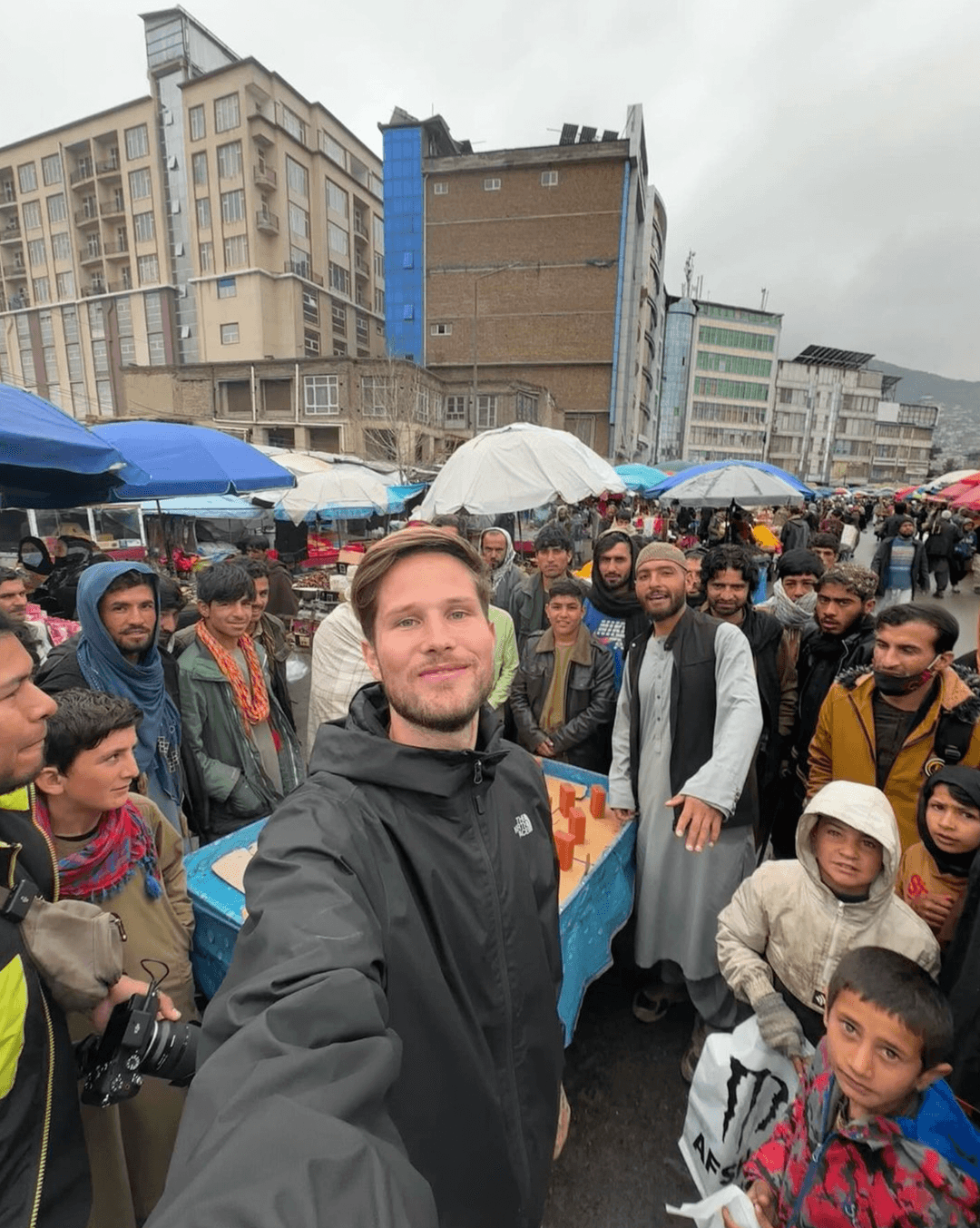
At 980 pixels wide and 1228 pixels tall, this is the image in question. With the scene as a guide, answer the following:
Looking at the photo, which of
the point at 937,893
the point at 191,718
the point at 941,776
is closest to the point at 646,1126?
the point at 937,893

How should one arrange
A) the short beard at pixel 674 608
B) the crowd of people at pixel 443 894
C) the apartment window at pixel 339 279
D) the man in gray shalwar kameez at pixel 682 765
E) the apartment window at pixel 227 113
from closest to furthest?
the crowd of people at pixel 443 894
the man in gray shalwar kameez at pixel 682 765
the short beard at pixel 674 608
the apartment window at pixel 227 113
the apartment window at pixel 339 279

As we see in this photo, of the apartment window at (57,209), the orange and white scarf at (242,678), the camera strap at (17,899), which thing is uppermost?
the apartment window at (57,209)

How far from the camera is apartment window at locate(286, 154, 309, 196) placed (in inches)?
1720

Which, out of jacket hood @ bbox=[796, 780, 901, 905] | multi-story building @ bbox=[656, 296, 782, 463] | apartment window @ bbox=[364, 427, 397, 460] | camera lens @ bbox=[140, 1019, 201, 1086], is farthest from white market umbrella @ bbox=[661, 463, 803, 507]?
multi-story building @ bbox=[656, 296, 782, 463]

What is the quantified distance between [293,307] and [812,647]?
49.2 m

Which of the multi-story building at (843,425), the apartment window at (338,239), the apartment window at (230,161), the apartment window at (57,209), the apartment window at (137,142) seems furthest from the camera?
the multi-story building at (843,425)

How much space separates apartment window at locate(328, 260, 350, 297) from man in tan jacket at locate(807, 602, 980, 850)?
56.5 meters

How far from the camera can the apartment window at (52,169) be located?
47281mm

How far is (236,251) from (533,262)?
2220 centimetres

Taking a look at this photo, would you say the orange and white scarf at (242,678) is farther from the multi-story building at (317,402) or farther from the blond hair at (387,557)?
the multi-story building at (317,402)

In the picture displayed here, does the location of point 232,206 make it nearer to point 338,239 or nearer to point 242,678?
point 338,239

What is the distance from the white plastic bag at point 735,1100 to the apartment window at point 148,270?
57991 millimetres

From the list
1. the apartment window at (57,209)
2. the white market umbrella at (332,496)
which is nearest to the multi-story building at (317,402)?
the white market umbrella at (332,496)

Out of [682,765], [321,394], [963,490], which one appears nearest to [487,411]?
[321,394]
